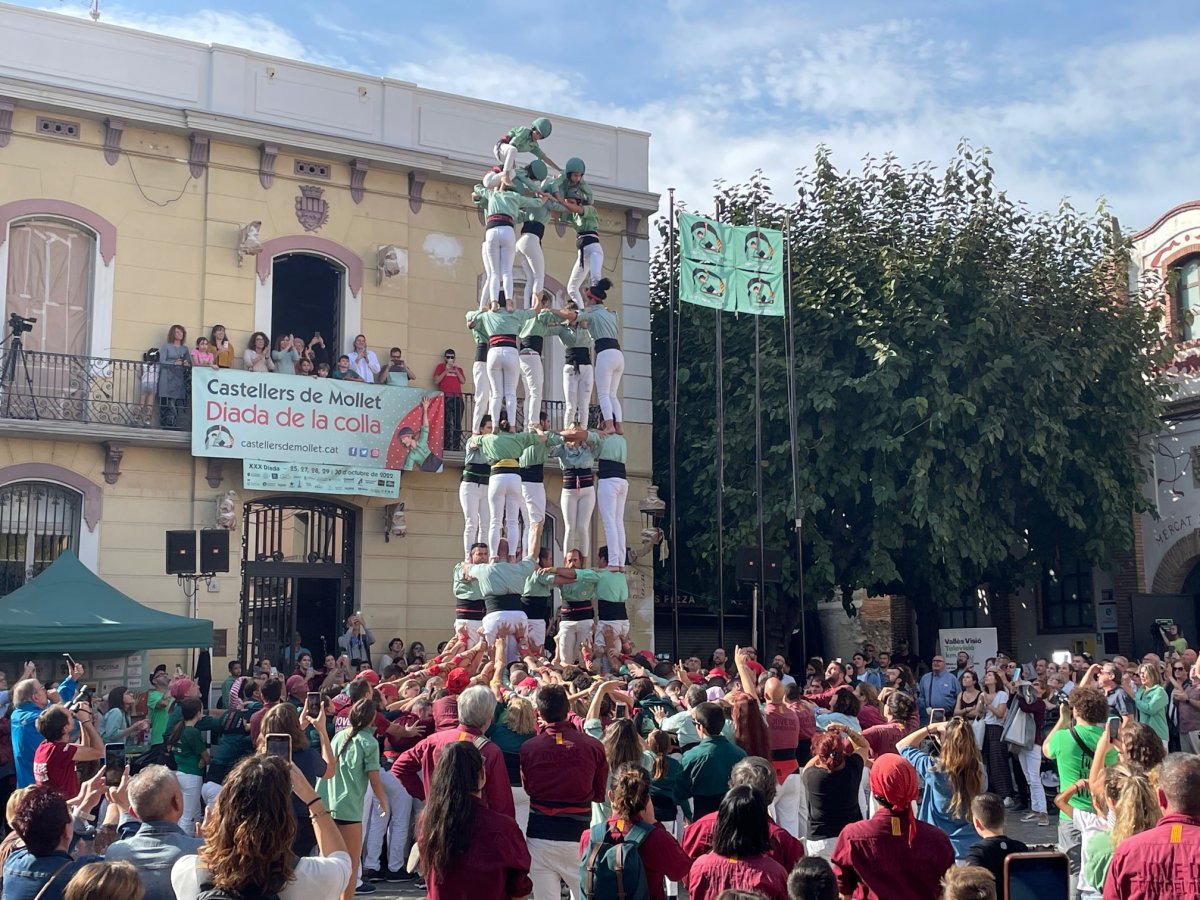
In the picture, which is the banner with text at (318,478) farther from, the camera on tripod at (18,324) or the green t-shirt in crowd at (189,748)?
the green t-shirt in crowd at (189,748)

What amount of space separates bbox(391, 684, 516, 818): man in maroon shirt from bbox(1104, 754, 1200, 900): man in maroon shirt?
3.07 m

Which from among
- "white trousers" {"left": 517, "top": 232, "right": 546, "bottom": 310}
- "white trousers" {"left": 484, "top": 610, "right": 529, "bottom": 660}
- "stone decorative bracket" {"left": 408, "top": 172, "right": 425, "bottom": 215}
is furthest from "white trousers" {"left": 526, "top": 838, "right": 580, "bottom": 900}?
"stone decorative bracket" {"left": 408, "top": 172, "right": 425, "bottom": 215}

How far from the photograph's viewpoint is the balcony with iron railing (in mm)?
18156

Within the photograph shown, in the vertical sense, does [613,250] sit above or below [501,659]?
above

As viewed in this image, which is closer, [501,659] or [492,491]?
[501,659]

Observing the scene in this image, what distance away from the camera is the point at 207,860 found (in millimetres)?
4352

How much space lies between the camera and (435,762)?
22.9 feet

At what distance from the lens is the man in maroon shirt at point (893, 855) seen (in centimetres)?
557

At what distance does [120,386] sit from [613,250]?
845 centimetres

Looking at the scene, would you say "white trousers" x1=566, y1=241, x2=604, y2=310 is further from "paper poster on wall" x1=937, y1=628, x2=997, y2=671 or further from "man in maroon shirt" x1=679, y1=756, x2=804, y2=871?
"man in maroon shirt" x1=679, y1=756, x2=804, y2=871

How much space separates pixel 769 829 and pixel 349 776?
3.89 metres

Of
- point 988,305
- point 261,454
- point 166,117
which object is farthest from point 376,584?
point 988,305

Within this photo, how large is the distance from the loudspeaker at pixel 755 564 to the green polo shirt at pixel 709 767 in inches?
428

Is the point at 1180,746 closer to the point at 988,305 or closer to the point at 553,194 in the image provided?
the point at 988,305
